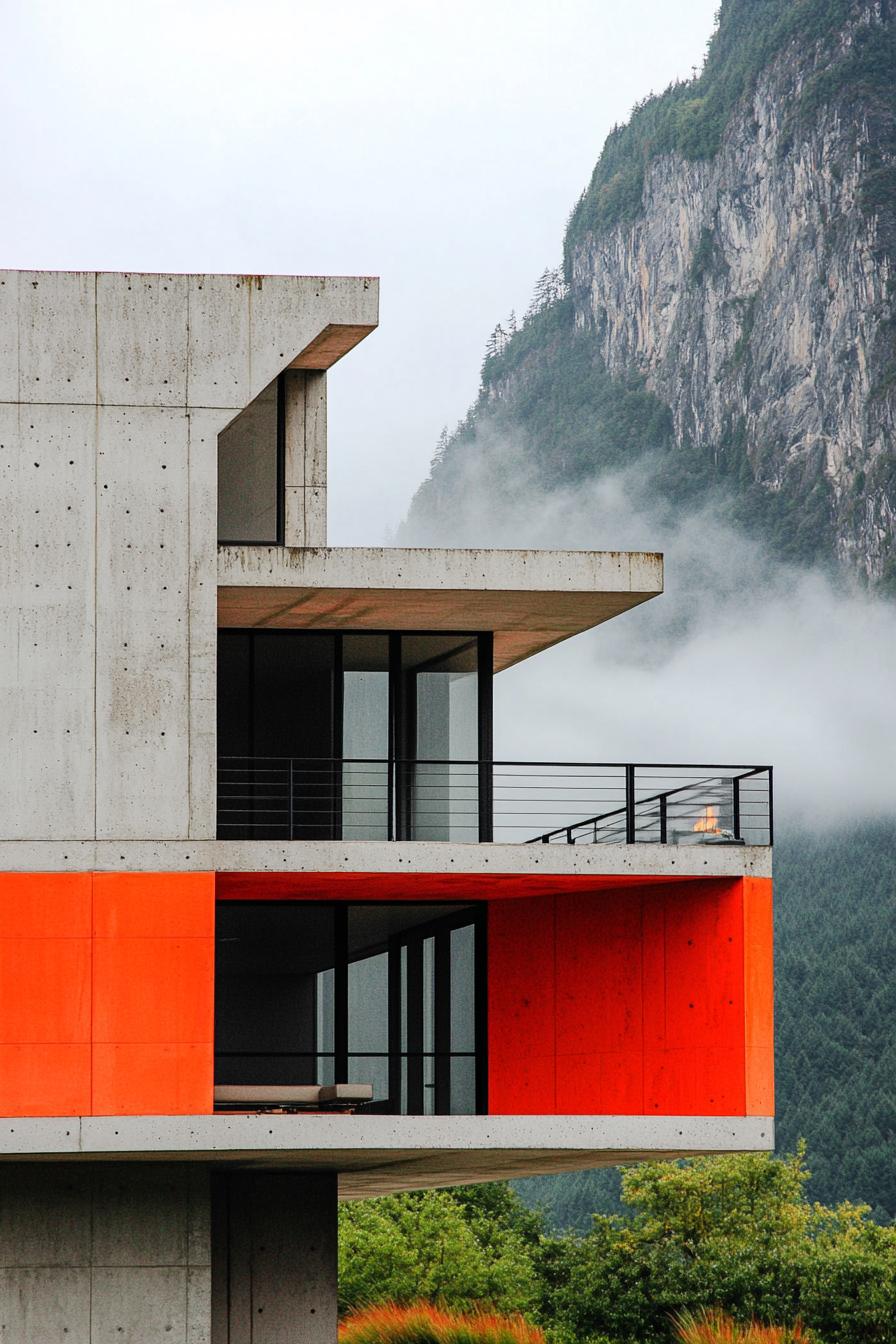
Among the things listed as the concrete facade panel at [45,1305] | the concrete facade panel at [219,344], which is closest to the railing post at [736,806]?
the concrete facade panel at [219,344]

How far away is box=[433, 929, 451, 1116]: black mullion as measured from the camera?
84.7ft

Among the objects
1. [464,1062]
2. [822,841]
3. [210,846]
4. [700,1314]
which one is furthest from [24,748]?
[822,841]

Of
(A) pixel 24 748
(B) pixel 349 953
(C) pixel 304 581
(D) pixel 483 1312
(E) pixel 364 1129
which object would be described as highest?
(C) pixel 304 581

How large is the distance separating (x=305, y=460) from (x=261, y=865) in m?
4.99

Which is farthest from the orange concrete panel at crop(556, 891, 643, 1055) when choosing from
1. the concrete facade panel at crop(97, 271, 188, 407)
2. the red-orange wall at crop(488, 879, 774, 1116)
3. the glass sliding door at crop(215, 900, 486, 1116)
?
the concrete facade panel at crop(97, 271, 188, 407)

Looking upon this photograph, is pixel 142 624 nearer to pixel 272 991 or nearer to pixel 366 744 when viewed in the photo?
pixel 366 744

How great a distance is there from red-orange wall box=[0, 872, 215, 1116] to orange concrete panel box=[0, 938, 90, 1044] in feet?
0.03

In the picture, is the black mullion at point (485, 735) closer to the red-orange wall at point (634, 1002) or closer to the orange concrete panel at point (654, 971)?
the red-orange wall at point (634, 1002)

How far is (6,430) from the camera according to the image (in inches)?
907

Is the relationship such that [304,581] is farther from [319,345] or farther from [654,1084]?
[654,1084]

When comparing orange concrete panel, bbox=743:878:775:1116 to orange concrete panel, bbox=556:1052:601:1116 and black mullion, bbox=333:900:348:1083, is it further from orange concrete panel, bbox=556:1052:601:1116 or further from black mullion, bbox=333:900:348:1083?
black mullion, bbox=333:900:348:1083

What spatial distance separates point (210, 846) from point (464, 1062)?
205 inches

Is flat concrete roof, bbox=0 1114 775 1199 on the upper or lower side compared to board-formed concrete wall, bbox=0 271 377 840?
lower

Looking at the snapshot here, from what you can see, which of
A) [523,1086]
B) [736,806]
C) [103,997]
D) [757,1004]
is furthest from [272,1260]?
[736,806]
